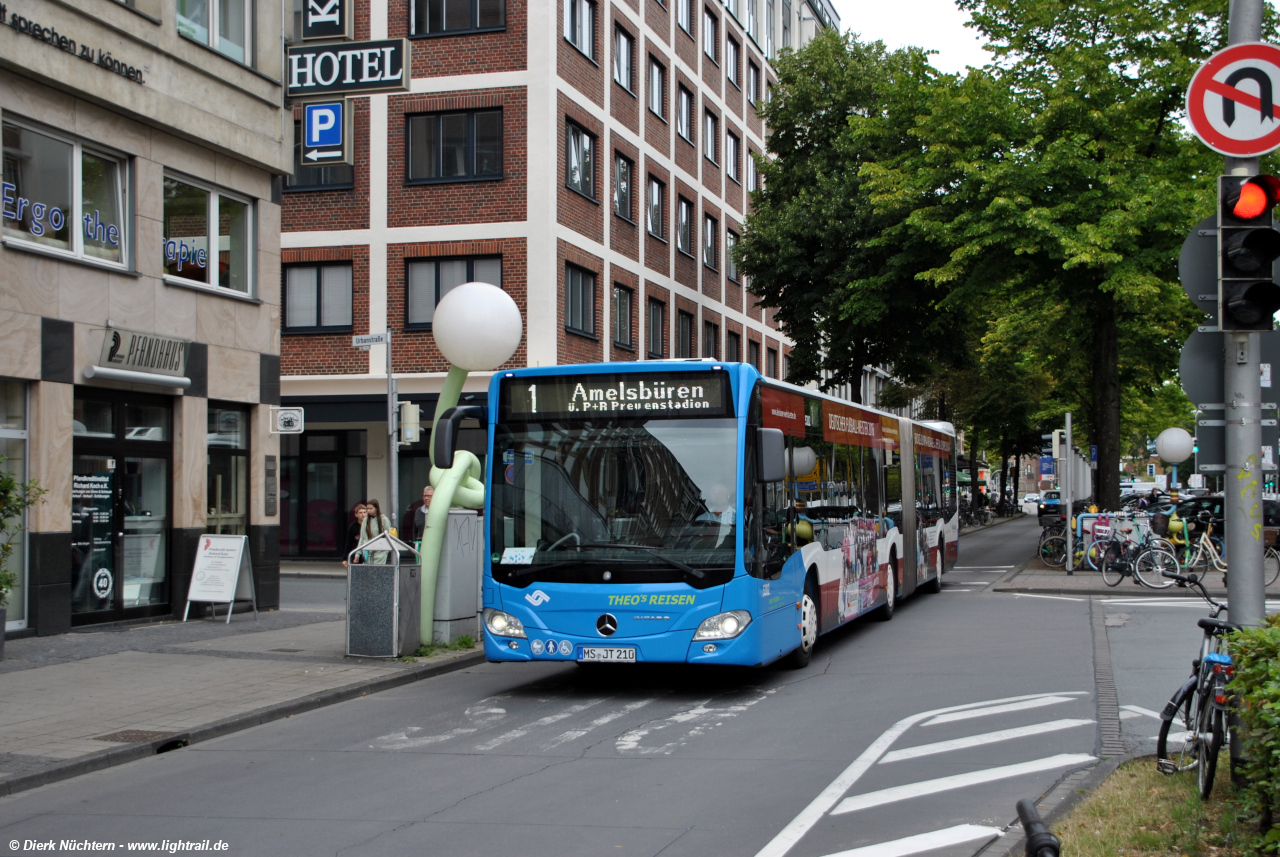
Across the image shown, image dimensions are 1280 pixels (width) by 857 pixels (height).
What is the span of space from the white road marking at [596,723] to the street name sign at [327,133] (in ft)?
32.3

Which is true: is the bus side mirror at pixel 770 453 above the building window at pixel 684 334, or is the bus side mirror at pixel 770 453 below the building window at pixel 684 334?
below

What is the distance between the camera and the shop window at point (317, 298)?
29.3 meters

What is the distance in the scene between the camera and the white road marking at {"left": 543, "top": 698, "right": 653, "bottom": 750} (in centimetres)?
864

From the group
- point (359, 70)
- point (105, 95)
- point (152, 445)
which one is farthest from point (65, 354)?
point (359, 70)

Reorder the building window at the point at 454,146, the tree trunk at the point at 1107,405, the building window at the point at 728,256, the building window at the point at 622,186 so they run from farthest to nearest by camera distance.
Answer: the building window at the point at 728,256 → the building window at the point at 622,186 → the building window at the point at 454,146 → the tree trunk at the point at 1107,405

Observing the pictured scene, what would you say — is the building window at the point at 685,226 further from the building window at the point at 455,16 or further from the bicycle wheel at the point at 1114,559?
the bicycle wheel at the point at 1114,559

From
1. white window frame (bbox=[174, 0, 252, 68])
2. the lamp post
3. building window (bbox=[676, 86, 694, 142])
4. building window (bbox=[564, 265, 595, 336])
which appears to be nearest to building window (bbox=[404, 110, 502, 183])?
building window (bbox=[564, 265, 595, 336])

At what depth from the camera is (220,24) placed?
17.3m

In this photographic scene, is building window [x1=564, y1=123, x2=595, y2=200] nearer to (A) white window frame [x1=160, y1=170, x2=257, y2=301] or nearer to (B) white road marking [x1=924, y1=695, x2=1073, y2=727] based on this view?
(A) white window frame [x1=160, y1=170, x2=257, y2=301]

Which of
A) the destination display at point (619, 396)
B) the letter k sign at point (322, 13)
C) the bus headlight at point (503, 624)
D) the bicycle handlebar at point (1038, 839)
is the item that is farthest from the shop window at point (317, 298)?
the bicycle handlebar at point (1038, 839)

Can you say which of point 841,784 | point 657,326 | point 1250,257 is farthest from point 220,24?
point 657,326

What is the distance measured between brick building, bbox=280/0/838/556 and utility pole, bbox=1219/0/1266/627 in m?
20.9

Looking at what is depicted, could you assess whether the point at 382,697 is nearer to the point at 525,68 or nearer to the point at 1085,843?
the point at 1085,843

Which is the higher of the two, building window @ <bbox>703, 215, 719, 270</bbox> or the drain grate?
building window @ <bbox>703, 215, 719, 270</bbox>
